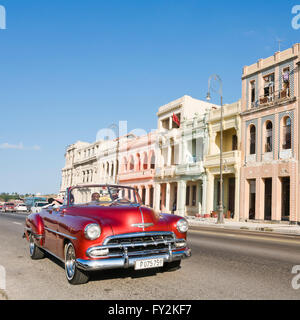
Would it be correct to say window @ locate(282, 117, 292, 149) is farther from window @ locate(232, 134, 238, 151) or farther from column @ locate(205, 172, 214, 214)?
column @ locate(205, 172, 214, 214)

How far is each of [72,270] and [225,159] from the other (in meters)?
27.1

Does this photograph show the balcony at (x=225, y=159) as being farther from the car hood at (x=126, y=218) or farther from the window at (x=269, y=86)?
the car hood at (x=126, y=218)

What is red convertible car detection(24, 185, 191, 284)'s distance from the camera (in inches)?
192

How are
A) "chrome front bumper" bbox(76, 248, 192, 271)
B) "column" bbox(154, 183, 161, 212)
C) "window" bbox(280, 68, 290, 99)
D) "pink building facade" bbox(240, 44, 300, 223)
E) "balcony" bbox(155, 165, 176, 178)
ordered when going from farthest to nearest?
"column" bbox(154, 183, 161, 212), "balcony" bbox(155, 165, 176, 178), "window" bbox(280, 68, 290, 99), "pink building facade" bbox(240, 44, 300, 223), "chrome front bumper" bbox(76, 248, 192, 271)

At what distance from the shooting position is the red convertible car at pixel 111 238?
4.88 metres

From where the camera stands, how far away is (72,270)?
521cm

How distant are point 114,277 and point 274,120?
24.5 metres

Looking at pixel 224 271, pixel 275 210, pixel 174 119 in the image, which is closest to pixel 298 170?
pixel 275 210

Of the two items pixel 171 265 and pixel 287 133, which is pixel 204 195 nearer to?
pixel 287 133

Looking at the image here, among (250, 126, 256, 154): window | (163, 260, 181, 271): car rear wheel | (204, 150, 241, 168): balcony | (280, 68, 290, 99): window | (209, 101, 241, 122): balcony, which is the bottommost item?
(163, 260, 181, 271): car rear wheel

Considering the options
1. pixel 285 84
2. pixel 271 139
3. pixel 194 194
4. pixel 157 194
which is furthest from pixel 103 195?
pixel 157 194

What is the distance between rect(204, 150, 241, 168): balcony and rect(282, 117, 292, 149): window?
443 cm

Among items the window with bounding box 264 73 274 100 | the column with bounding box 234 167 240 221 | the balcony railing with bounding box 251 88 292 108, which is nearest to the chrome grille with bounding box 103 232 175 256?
the balcony railing with bounding box 251 88 292 108
